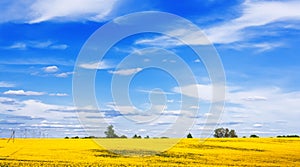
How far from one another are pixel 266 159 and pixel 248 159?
Result: 171 centimetres

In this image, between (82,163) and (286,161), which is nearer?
(82,163)

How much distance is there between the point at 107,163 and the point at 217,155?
1280 cm

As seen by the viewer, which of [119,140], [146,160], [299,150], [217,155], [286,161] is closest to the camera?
[146,160]

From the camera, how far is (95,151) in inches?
1708

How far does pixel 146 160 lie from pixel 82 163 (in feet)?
18.4

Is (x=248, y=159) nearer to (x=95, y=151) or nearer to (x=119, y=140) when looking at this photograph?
(x=95, y=151)

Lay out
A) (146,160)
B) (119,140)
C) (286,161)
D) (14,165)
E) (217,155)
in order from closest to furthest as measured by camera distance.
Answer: (14,165) < (146,160) < (286,161) < (217,155) < (119,140)

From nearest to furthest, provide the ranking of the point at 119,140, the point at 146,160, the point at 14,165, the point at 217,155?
the point at 14,165 → the point at 146,160 → the point at 217,155 → the point at 119,140

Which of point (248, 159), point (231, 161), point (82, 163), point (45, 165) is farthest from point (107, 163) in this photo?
point (248, 159)

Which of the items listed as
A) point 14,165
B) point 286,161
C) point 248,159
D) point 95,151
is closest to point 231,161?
point 248,159

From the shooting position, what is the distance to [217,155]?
40.9 metres

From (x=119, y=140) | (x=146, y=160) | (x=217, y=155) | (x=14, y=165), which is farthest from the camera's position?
(x=119, y=140)

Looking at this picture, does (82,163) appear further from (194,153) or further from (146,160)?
(194,153)

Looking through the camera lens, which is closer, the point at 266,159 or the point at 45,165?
the point at 45,165
